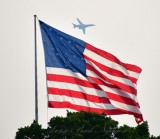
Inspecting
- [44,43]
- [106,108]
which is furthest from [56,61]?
[106,108]

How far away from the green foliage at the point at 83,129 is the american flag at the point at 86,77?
12734 millimetres

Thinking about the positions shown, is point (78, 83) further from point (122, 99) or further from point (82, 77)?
Answer: point (122, 99)

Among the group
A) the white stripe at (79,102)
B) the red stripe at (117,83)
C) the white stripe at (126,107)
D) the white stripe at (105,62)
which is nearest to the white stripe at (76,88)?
the white stripe at (79,102)

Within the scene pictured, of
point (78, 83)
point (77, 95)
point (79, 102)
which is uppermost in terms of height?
point (78, 83)

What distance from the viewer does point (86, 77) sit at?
122ft

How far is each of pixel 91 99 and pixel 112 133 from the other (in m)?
24.2

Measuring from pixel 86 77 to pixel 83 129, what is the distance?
25998mm

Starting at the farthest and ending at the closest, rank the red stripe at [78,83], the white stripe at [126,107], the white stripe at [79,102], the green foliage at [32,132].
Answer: the green foliage at [32,132] < the white stripe at [126,107] < the red stripe at [78,83] < the white stripe at [79,102]

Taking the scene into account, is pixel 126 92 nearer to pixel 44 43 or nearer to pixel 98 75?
pixel 98 75

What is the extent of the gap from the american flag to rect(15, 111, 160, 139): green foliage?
12.7 m

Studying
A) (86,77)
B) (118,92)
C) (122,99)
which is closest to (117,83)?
(118,92)

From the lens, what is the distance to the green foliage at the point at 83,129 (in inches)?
1959

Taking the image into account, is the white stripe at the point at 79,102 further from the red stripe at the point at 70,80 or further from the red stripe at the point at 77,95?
the red stripe at the point at 70,80

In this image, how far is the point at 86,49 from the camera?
125 ft
